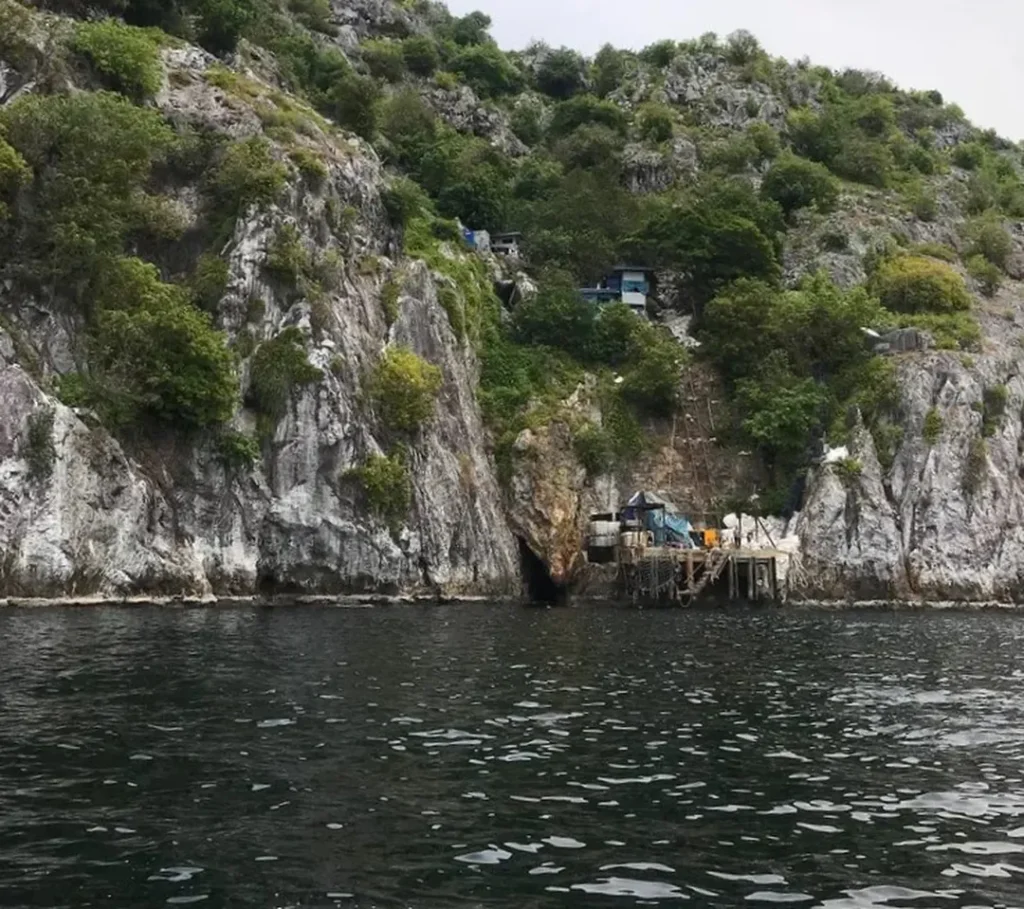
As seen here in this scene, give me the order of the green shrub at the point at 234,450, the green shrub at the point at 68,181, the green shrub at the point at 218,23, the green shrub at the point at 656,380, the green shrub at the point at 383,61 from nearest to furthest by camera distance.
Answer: the green shrub at the point at 68,181 → the green shrub at the point at 234,450 → the green shrub at the point at 656,380 → the green shrub at the point at 218,23 → the green shrub at the point at 383,61

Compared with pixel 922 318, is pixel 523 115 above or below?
above

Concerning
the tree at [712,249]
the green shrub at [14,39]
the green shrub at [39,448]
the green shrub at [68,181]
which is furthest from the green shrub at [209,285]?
the tree at [712,249]

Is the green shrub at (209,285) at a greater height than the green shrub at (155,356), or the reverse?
the green shrub at (209,285)

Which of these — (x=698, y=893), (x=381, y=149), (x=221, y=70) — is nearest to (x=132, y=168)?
(x=221, y=70)

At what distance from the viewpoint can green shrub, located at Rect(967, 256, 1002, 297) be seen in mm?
88581

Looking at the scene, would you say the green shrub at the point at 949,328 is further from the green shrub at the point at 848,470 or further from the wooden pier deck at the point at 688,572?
the wooden pier deck at the point at 688,572

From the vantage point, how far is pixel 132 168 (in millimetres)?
50156

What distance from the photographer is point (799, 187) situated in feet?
319

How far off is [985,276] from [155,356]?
72.8 m

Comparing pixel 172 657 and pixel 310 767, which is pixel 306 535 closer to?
pixel 172 657

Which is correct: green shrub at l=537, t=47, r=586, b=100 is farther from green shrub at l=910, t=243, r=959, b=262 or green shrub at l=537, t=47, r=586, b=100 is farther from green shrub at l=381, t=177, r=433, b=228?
green shrub at l=381, t=177, r=433, b=228

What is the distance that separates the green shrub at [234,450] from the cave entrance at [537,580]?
67.6 feet

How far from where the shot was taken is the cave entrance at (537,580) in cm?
6341

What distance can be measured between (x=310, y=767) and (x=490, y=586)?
44278mm
